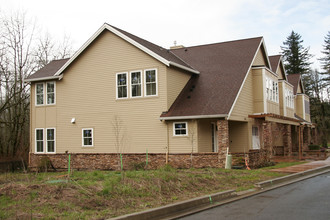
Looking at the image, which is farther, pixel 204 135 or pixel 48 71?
pixel 48 71

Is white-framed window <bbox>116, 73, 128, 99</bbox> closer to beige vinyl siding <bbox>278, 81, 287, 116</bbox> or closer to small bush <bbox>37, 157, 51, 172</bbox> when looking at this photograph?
small bush <bbox>37, 157, 51, 172</bbox>

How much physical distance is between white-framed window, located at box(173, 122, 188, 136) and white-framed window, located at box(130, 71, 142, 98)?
311cm

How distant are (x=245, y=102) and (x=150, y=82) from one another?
5.99 m

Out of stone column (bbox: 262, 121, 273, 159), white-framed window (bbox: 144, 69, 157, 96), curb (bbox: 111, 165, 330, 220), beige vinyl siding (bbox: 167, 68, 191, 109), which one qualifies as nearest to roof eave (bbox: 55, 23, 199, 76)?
beige vinyl siding (bbox: 167, 68, 191, 109)

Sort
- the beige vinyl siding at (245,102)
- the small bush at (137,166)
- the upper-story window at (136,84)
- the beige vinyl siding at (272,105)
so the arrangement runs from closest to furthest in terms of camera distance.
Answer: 1. the small bush at (137,166)
2. the beige vinyl siding at (245,102)
3. the upper-story window at (136,84)
4. the beige vinyl siding at (272,105)

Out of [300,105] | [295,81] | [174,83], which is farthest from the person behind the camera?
[295,81]

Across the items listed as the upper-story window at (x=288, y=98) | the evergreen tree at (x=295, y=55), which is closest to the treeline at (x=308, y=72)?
the evergreen tree at (x=295, y=55)

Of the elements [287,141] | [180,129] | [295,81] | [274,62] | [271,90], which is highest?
[274,62]

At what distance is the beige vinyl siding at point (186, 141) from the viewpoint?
20.4 metres

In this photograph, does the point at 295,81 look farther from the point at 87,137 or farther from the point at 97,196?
the point at 97,196

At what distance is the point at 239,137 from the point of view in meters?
23.0

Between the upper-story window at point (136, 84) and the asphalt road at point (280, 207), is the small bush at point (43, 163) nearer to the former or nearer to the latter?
the upper-story window at point (136, 84)

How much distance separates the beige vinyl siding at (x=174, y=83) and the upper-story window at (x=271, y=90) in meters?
5.93

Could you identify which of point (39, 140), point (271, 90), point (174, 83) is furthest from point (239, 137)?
point (39, 140)
